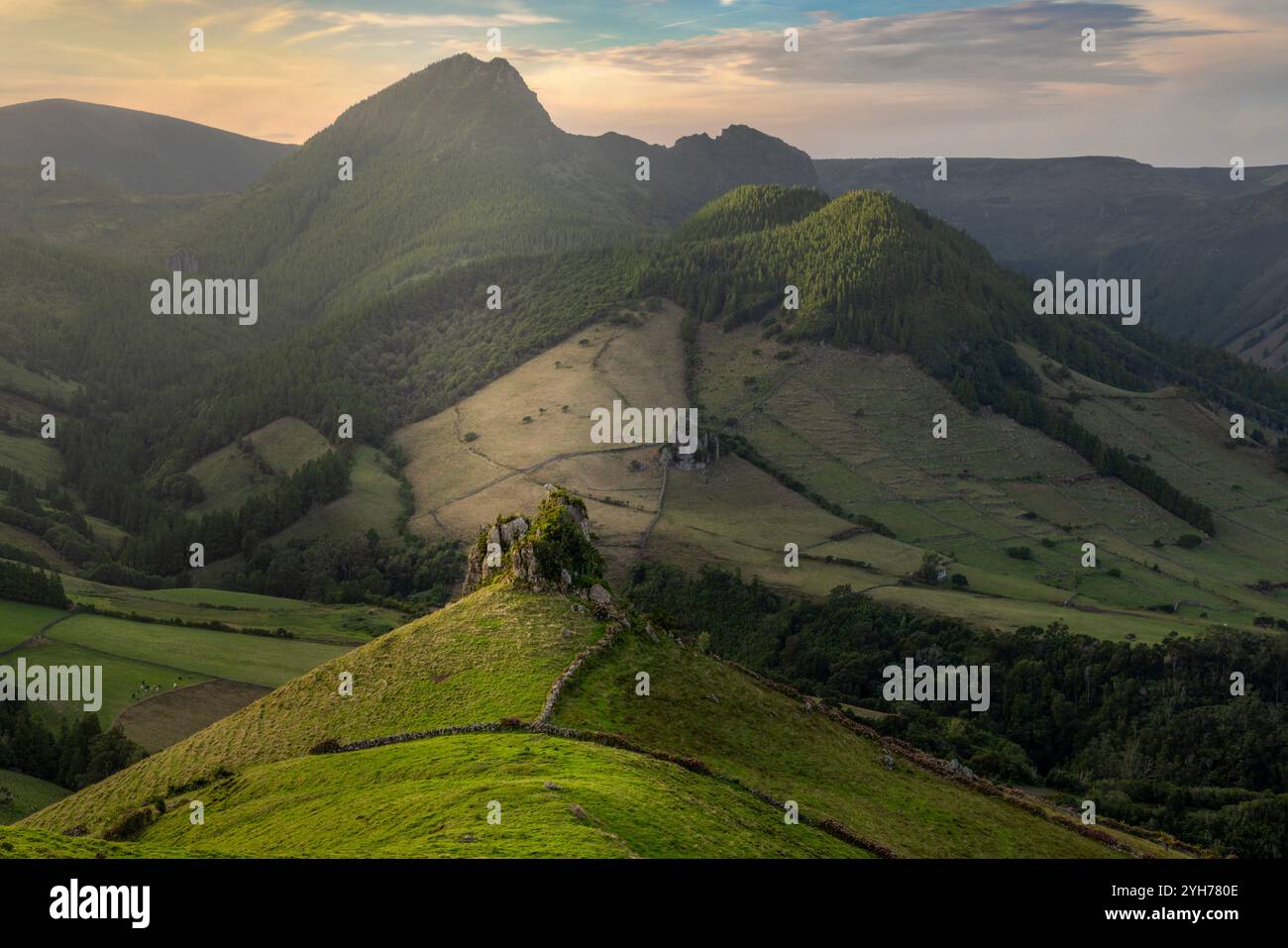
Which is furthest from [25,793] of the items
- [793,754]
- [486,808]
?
[486,808]

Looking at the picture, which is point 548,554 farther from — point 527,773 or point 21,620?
point 21,620

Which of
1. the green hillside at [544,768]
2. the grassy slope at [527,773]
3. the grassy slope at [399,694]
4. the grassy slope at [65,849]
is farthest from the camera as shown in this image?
the grassy slope at [399,694]

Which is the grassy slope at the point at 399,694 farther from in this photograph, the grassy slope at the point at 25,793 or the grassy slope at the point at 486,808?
the grassy slope at the point at 25,793

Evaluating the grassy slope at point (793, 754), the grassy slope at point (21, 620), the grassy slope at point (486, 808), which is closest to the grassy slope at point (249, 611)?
the grassy slope at point (21, 620)
